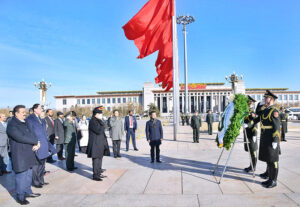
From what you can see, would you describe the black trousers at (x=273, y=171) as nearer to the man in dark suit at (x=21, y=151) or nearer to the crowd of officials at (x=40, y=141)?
the crowd of officials at (x=40, y=141)

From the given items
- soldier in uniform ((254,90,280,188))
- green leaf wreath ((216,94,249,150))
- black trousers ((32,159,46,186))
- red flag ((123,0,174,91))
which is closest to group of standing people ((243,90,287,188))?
soldier in uniform ((254,90,280,188))

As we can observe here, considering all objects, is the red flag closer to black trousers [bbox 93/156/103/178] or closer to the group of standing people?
black trousers [bbox 93/156/103/178]

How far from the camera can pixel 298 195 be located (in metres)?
4.20

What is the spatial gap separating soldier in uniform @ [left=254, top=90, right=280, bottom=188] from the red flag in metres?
7.97

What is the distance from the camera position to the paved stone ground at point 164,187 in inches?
161

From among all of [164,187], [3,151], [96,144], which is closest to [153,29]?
[96,144]

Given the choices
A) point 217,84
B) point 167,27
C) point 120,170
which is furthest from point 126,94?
point 120,170

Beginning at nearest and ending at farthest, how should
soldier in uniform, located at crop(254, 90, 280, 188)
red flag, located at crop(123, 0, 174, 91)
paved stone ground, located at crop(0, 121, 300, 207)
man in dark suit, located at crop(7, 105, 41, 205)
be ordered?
paved stone ground, located at crop(0, 121, 300, 207) < man in dark suit, located at crop(7, 105, 41, 205) < soldier in uniform, located at crop(254, 90, 280, 188) < red flag, located at crop(123, 0, 174, 91)

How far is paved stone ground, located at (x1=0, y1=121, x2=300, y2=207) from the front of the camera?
13.4 ft

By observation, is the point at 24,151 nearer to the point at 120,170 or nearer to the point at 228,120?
the point at 120,170

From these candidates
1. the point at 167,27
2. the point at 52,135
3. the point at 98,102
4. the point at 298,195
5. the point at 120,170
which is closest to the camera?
the point at 298,195

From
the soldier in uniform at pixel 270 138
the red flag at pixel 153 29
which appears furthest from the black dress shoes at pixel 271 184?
the red flag at pixel 153 29

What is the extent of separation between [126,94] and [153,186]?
320 feet

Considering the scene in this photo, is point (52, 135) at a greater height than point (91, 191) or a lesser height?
greater
